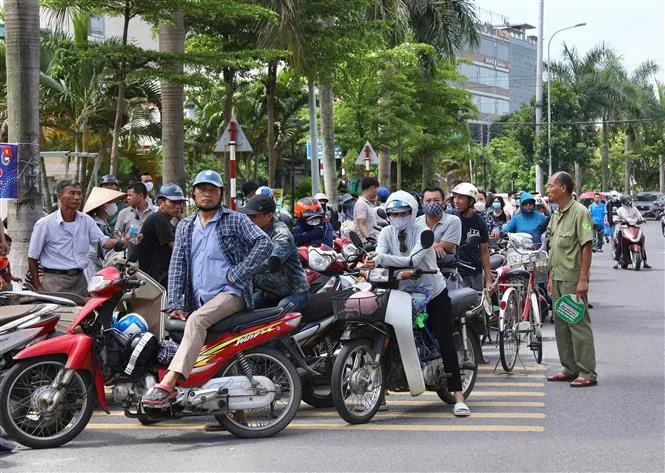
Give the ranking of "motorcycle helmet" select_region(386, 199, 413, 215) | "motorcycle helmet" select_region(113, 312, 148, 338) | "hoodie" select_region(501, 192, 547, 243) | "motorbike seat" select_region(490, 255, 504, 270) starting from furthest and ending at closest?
"hoodie" select_region(501, 192, 547, 243)
"motorbike seat" select_region(490, 255, 504, 270)
"motorcycle helmet" select_region(386, 199, 413, 215)
"motorcycle helmet" select_region(113, 312, 148, 338)

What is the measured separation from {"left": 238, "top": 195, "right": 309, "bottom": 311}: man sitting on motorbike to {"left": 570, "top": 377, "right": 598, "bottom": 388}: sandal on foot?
2903mm

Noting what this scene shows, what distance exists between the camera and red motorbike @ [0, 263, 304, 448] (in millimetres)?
7602

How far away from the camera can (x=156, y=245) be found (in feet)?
33.7

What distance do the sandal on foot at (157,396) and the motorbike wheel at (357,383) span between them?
129 centimetres

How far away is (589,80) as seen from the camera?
65812 mm

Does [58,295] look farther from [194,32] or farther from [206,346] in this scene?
[194,32]

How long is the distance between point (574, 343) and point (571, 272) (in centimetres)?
65

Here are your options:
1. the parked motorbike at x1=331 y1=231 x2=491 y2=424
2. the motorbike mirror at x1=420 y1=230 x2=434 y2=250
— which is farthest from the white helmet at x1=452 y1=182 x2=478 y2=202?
the motorbike mirror at x1=420 y1=230 x2=434 y2=250

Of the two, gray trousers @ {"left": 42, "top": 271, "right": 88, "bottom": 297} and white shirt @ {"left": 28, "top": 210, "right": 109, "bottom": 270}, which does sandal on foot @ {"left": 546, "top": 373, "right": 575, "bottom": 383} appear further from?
gray trousers @ {"left": 42, "top": 271, "right": 88, "bottom": 297}

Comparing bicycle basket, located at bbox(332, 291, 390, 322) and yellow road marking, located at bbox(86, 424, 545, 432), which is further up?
bicycle basket, located at bbox(332, 291, 390, 322)

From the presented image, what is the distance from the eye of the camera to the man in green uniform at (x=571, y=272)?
10406mm

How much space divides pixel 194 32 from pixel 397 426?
1470 centimetres

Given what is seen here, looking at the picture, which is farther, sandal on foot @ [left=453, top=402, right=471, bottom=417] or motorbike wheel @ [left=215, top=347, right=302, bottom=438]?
sandal on foot @ [left=453, top=402, right=471, bottom=417]

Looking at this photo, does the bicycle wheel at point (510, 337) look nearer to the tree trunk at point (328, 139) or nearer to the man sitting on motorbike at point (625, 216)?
the tree trunk at point (328, 139)
